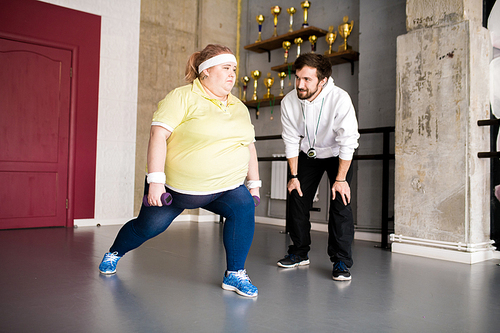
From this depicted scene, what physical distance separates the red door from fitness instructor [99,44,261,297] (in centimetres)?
299

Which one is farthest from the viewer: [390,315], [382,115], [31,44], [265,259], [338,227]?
[31,44]

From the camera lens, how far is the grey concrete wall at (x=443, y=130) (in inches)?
125

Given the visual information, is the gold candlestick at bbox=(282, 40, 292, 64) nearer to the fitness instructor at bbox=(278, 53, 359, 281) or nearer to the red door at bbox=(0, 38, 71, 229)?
the red door at bbox=(0, 38, 71, 229)

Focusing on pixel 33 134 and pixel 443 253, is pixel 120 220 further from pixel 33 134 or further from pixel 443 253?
pixel 443 253

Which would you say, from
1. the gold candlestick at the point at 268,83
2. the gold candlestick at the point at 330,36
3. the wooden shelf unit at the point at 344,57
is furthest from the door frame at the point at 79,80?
the gold candlestick at the point at 330,36

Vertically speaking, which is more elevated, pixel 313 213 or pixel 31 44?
pixel 31 44

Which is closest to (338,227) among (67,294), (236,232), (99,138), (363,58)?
(236,232)

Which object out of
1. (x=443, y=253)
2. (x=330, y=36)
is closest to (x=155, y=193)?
(x=443, y=253)

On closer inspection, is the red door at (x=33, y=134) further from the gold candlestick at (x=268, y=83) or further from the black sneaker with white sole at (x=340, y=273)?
the black sneaker with white sole at (x=340, y=273)

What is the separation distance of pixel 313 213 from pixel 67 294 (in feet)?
11.7

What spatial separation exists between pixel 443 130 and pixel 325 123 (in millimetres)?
1261

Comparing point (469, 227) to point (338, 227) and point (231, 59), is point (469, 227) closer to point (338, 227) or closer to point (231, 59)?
point (338, 227)

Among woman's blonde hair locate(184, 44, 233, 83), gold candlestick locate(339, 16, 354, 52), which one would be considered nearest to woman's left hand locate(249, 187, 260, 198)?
woman's blonde hair locate(184, 44, 233, 83)

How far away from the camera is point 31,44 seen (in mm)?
4629
